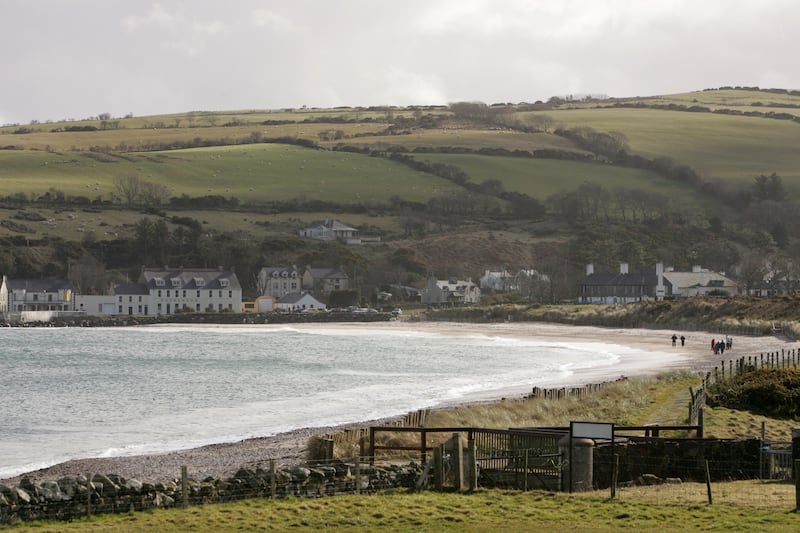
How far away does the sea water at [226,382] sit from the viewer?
35656 millimetres

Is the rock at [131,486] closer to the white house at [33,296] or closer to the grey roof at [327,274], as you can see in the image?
the white house at [33,296]

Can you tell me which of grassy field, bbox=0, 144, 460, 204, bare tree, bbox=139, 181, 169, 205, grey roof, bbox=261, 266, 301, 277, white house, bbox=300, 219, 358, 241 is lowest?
grey roof, bbox=261, 266, 301, 277

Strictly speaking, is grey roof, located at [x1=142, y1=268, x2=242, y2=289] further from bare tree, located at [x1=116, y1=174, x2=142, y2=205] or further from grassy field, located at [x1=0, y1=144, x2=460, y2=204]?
grassy field, located at [x1=0, y1=144, x2=460, y2=204]

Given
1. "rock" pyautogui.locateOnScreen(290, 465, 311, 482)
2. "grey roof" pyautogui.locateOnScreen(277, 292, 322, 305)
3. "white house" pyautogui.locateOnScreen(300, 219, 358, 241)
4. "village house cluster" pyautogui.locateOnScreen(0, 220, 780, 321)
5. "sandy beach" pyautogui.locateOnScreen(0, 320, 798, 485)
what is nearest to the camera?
"rock" pyautogui.locateOnScreen(290, 465, 311, 482)

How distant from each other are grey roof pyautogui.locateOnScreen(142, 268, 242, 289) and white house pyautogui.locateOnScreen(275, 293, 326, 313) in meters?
5.75

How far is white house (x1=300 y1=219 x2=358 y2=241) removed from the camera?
167275 mm

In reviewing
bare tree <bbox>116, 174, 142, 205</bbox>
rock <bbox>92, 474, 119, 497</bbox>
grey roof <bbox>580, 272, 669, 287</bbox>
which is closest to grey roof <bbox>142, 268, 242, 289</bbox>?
bare tree <bbox>116, 174, 142, 205</bbox>

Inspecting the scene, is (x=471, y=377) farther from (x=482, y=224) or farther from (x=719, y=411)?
(x=482, y=224)

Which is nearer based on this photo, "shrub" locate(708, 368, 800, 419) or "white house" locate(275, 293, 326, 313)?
"shrub" locate(708, 368, 800, 419)

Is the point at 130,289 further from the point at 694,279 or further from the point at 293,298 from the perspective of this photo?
the point at 694,279

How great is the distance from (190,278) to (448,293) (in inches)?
1261

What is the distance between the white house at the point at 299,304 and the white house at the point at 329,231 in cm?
2220

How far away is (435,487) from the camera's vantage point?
1980 cm

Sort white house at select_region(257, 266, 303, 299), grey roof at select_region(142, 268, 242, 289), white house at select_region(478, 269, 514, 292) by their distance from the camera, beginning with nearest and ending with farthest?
grey roof at select_region(142, 268, 242, 289)
white house at select_region(257, 266, 303, 299)
white house at select_region(478, 269, 514, 292)
